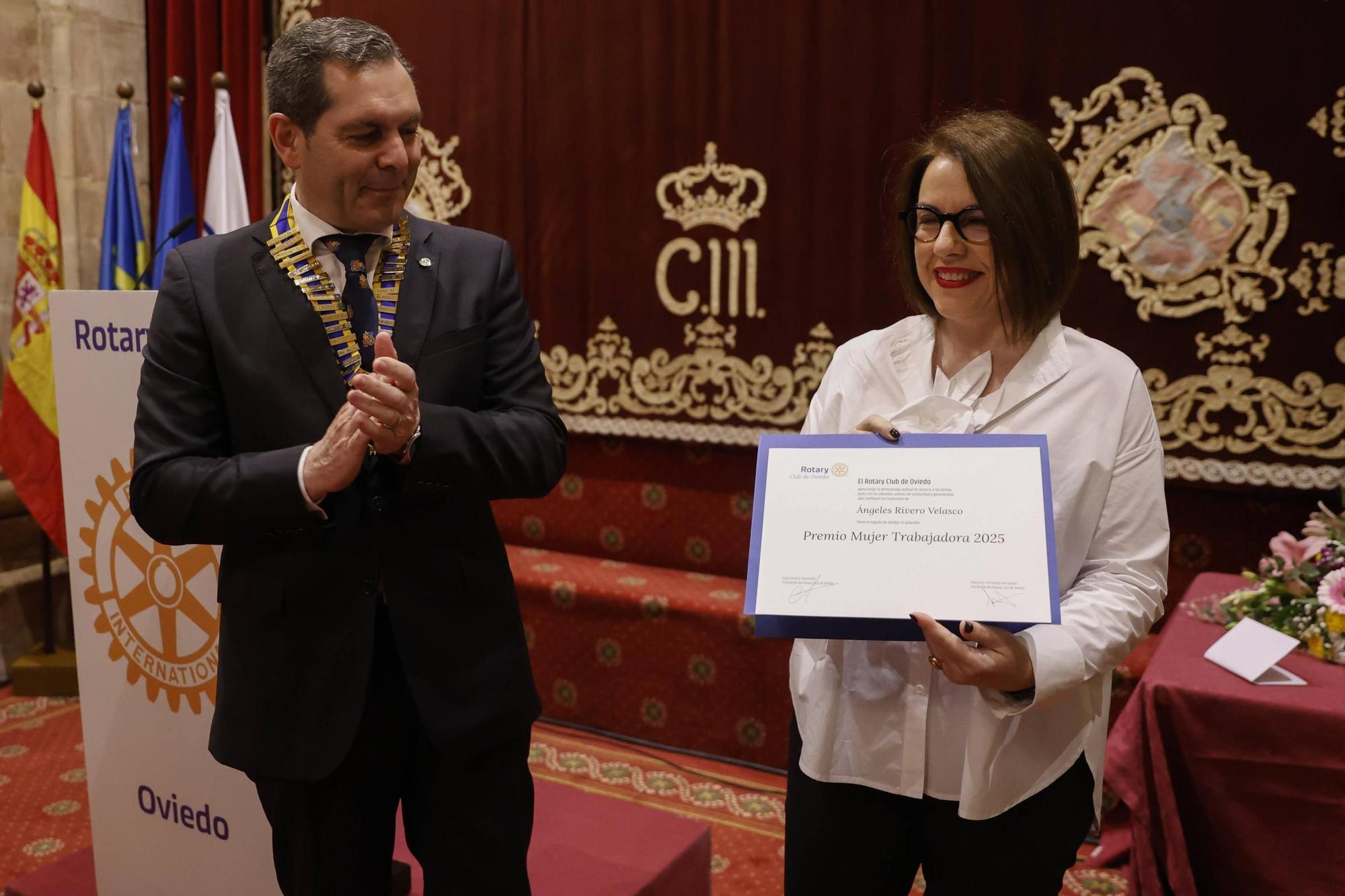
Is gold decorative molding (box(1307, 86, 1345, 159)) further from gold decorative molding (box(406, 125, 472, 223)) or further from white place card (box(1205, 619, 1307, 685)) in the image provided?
gold decorative molding (box(406, 125, 472, 223))

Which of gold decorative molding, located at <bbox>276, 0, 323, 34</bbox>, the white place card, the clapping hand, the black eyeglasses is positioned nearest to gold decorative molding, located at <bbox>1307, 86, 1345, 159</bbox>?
the white place card

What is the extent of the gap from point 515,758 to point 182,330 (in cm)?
76

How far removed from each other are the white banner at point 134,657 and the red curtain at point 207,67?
2.78m

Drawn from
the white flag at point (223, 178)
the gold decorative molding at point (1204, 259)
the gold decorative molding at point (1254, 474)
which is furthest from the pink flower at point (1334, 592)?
the white flag at point (223, 178)

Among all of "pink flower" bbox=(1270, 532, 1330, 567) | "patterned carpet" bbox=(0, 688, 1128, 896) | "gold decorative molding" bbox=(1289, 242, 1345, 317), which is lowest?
"patterned carpet" bbox=(0, 688, 1128, 896)

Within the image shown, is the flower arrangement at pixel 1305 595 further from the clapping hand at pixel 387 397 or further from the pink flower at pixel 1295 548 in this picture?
the clapping hand at pixel 387 397

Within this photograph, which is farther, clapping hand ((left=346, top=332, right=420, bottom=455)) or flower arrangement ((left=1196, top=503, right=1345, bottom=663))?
flower arrangement ((left=1196, top=503, right=1345, bottom=663))

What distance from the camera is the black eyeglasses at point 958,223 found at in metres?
1.39

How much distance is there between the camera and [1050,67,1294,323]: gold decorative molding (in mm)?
3104

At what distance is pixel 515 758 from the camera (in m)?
1.61

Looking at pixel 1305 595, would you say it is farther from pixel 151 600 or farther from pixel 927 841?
pixel 151 600

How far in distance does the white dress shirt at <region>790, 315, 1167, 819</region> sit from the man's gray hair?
2.81 ft
